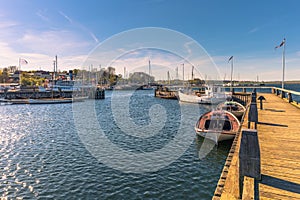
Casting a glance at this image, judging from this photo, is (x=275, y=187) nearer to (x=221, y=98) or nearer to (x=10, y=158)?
(x=10, y=158)

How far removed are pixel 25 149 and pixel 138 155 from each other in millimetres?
9441

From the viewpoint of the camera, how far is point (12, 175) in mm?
10398

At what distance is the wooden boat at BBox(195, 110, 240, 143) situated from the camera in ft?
45.9

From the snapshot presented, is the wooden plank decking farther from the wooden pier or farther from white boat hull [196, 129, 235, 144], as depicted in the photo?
white boat hull [196, 129, 235, 144]

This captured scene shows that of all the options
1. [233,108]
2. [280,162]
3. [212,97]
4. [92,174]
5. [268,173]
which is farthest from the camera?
[212,97]

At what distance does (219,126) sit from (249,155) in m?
11.4

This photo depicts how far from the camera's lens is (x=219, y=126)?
14.7 metres

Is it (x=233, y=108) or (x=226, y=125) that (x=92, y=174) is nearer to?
(x=226, y=125)

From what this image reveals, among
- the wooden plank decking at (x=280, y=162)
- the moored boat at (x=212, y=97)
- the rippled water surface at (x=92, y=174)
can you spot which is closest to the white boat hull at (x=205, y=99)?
the moored boat at (x=212, y=97)

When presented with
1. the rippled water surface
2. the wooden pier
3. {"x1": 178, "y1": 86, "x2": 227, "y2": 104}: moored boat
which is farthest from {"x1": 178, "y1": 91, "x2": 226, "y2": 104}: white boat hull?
the wooden pier

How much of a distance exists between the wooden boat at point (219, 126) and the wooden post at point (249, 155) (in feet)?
34.6

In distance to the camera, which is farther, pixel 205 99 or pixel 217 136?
pixel 205 99

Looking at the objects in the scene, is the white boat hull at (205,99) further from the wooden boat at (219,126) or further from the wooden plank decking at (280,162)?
the wooden plank decking at (280,162)

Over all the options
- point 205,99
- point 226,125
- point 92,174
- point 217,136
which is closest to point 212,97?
point 205,99
